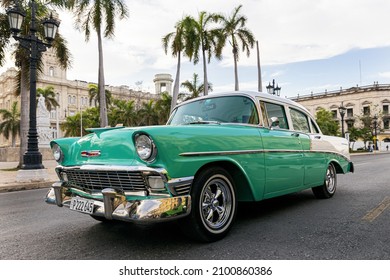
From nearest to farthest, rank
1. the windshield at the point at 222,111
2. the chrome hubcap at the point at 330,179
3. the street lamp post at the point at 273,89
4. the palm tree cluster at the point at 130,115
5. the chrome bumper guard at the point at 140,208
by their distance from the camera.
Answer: the chrome bumper guard at the point at 140,208 → the windshield at the point at 222,111 → the chrome hubcap at the point at 330,179 → the street lamp post at the point at 273,89 → the palm tree cluster at the point at 130,115

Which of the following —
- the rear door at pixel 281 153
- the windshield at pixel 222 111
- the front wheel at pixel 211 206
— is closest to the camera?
the front wheel at pixel 211 206

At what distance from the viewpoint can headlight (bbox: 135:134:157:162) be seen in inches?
111

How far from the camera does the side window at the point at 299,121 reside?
4859 mm

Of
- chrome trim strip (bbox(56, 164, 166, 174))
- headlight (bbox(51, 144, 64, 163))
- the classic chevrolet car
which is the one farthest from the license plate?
headlight (bbox(51, 144, 64, 163))

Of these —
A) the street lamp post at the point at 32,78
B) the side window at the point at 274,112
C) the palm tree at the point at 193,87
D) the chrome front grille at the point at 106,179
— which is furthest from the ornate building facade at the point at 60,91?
the chrome front grille at the point at 106,179

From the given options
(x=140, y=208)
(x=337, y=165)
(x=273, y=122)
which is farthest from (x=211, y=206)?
(x=337, y=165)

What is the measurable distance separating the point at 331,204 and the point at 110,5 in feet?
59.3

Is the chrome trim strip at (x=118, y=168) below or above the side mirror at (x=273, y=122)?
below

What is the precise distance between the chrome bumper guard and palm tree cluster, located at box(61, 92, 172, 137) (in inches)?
1524

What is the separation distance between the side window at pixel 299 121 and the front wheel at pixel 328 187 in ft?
3.10

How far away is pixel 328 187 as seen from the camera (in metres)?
5.59

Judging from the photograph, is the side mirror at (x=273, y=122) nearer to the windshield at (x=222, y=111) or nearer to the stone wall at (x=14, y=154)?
the windshield at (x=222, y=111)

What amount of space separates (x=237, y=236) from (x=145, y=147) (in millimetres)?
1397

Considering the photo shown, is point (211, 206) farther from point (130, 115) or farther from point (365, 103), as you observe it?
point (365, 103)
